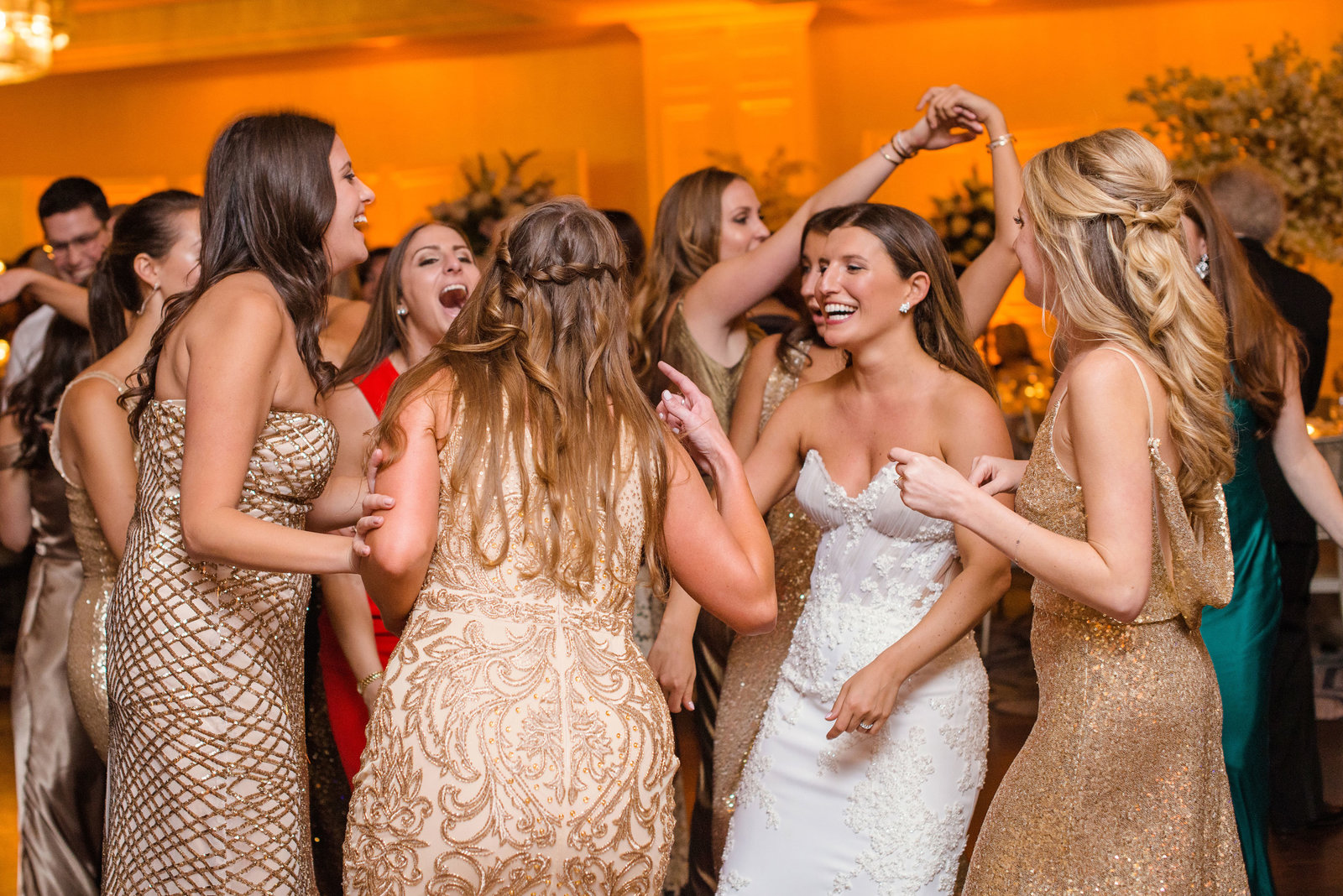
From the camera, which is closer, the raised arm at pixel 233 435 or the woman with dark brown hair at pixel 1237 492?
the raised arm at pixel 233 435

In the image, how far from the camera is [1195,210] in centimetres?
299

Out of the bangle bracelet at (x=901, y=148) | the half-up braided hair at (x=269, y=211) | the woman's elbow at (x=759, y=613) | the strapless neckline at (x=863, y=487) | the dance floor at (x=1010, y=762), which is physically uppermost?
the half-up braided hair at (x=269, y=211)

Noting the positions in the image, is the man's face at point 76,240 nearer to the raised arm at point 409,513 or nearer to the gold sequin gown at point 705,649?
the gold sequin gown at point 705,649

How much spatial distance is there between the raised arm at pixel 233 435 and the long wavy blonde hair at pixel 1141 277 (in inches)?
44.3

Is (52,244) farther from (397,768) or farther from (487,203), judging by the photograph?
(397,768)

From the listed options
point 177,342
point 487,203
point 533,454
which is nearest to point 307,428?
point 177,342

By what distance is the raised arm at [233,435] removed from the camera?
1834 mm

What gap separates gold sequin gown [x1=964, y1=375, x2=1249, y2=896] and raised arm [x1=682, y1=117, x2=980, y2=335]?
1125 mm

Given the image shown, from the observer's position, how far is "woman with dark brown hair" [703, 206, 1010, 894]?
2277 mm

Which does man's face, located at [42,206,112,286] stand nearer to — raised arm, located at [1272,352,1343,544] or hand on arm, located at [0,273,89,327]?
hand on arm, located at [0,273,89,327]

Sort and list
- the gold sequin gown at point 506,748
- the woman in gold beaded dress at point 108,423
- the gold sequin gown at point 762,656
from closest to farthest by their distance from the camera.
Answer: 1. the gold sequin gown at point 506,748
2. the woman in gold beaded dress at point 108,423
3. the gold sequin gown at point 762,656

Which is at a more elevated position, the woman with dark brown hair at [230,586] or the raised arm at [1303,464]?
the woman with dark brown hair at [230,586]

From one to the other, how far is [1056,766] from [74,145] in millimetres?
11218

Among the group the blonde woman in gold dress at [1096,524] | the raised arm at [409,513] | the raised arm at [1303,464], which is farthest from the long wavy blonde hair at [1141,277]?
the raised arm at [1303,464]
